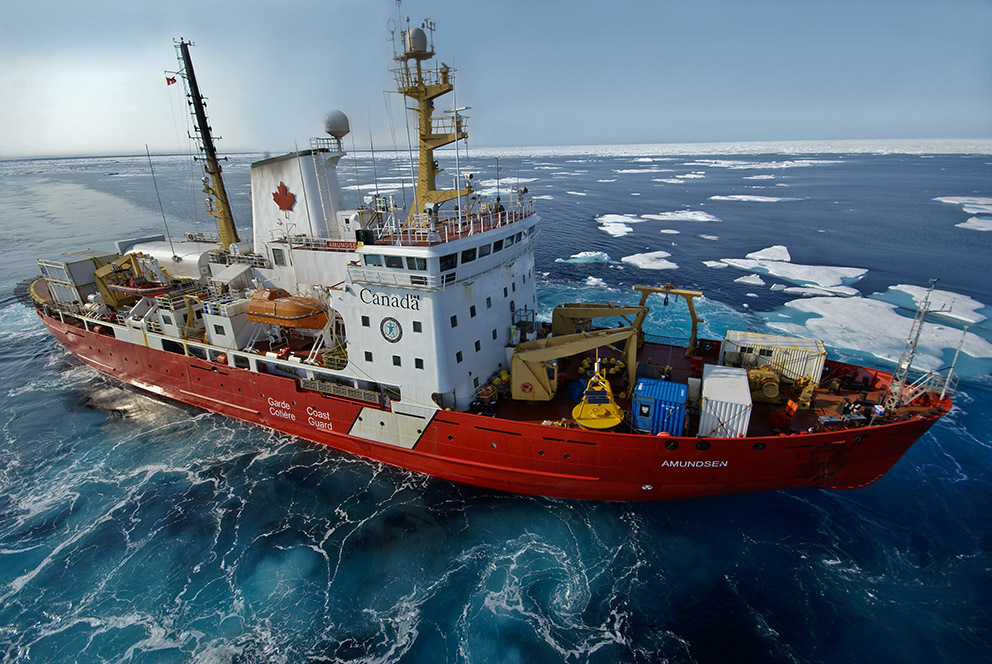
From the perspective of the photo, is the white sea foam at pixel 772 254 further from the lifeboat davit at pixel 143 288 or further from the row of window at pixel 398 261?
the lifeboat davit at pixel 143 288

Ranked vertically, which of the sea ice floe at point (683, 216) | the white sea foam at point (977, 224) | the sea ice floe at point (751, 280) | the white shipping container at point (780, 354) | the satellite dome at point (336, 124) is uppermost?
the satellite dome at point (336, 124)

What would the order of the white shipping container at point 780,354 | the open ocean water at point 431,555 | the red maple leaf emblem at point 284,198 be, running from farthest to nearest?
the red maple leaf emblem at point 284,198 < the white shipping container at point 780,354 < the open ocean water at point 431,555

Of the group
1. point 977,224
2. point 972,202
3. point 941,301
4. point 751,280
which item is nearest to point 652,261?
point 751,280

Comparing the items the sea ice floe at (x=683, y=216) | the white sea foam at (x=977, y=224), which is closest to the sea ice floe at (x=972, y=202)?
the white sea foam at (x=977, y=224)

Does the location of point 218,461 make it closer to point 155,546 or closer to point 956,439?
point 155,546

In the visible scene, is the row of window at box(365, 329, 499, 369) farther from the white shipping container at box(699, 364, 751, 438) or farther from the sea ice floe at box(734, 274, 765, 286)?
the sea ice floe at box(734, 274, 765, 286)

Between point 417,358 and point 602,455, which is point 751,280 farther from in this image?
point 417,358

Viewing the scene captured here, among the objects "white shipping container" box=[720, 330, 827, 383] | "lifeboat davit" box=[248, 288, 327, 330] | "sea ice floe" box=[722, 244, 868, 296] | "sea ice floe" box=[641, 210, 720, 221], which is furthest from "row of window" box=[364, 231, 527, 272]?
"sea ice floe" box=[641, 210, 720, 221]
